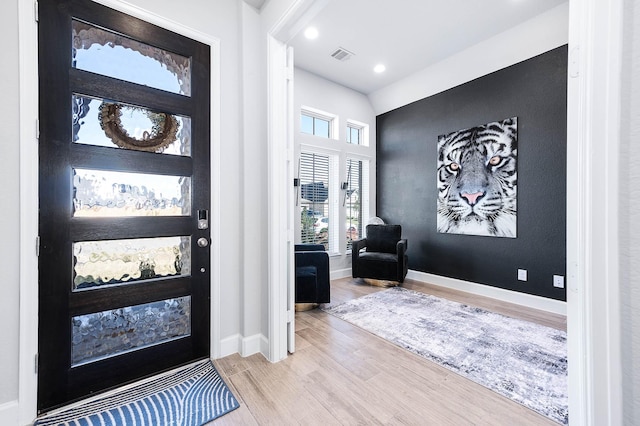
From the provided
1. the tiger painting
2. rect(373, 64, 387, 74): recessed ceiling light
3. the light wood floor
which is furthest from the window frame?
the light wood floor

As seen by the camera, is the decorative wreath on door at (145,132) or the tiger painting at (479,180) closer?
the decorative wreath on door at (145,132)

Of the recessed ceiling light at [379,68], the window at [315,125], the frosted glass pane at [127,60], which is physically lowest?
the frosted glass pane at [127,60]

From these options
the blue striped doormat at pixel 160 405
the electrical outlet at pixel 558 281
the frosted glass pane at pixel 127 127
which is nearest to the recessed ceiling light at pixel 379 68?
the frosted glass pane at pixel 127 127

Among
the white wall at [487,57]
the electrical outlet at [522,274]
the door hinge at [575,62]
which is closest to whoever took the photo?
the door hinge at [575,62]

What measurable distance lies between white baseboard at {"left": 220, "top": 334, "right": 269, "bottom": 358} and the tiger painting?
3218 mm

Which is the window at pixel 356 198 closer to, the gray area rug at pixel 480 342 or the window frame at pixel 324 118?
the window frame at pixel 324 118

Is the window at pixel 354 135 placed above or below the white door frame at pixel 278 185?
above

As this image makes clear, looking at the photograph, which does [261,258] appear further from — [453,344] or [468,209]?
[468,209]

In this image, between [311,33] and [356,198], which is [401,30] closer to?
[311,33]

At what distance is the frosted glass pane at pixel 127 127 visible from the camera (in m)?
1.68

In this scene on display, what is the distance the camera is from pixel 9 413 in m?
1.43

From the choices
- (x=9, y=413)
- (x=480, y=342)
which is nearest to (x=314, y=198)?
(x=480, y=342)

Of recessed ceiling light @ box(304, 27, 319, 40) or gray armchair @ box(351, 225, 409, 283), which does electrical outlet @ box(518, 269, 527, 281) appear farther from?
recessed ceiling light @ box(304, 27, 319, 40)

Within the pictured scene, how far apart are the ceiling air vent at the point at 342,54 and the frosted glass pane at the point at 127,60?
2231 millimetres
